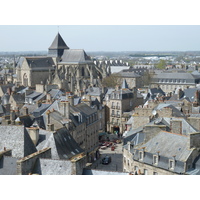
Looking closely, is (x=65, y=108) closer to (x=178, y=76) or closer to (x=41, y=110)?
(x=41, y=110)

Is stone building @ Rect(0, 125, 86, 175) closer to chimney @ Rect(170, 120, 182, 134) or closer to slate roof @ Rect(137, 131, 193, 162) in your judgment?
slate roof @ Rect(137, 131, 193, 162)

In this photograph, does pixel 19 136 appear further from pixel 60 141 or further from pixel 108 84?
pixel 108 84

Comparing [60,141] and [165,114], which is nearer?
[60,141]

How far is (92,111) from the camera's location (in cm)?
3297

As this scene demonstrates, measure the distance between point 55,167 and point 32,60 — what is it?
172 ft

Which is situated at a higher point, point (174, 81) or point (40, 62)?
point (40, 62)

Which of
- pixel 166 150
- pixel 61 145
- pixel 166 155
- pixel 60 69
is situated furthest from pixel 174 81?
pixel 166 155

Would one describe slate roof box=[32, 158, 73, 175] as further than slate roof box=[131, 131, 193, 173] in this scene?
No

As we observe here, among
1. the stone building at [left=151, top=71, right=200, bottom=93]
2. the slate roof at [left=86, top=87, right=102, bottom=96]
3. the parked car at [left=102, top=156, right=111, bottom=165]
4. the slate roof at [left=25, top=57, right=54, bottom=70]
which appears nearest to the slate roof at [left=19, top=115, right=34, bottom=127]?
the parked car at [left=102, top=156, right=111, bottom=165]

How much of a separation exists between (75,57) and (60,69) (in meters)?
4.65

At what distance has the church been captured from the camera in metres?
61.2

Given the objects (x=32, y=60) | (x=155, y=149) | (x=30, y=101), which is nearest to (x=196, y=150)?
(x=155, y=149)

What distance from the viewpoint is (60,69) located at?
70438 mm

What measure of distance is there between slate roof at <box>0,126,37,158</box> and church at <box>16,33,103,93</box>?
36649 millimetres
